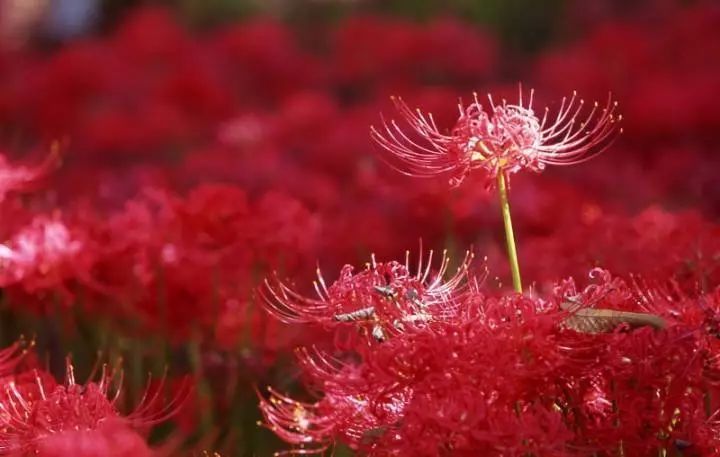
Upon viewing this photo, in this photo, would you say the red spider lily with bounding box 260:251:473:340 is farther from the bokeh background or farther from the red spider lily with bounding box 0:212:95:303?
the red spider lily with bounding box 0:212:95:303

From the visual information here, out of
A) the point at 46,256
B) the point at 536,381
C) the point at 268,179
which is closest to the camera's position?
the point at 536,381

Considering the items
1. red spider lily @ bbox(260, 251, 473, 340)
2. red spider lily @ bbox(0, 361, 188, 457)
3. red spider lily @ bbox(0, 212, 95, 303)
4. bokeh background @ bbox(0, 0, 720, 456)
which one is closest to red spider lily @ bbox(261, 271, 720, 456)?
red spider lily @ bbox(260, 251, 473, 340)

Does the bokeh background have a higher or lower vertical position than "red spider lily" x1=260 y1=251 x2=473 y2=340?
higher

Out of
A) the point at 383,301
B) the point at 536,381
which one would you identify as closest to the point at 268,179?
the point at 383,301

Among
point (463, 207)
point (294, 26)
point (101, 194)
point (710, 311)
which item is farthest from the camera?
point (294, 26)

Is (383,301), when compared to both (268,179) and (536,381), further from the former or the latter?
(268,179)

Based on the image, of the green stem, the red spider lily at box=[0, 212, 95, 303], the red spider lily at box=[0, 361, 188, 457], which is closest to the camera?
the red spider lily at box=[0, 361, 188, 457]

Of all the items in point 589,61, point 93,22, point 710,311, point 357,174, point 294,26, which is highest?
point 294,26

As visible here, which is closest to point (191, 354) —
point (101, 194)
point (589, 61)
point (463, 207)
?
point (463, 207)

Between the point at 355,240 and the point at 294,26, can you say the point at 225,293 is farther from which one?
the point at 294,26
